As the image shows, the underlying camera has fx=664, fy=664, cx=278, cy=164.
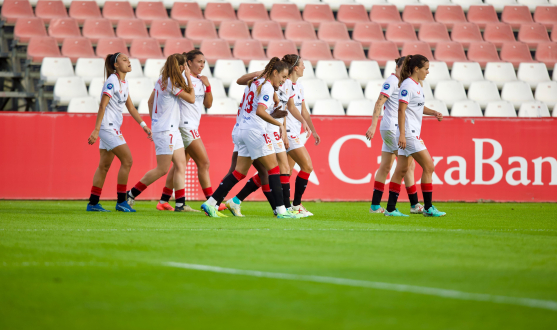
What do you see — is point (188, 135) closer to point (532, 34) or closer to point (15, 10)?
point (15, 10)

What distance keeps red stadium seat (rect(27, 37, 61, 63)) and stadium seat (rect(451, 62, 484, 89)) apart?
8747mm

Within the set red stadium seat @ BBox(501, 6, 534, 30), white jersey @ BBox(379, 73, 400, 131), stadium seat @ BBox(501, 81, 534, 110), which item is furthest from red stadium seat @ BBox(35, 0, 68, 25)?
red stadium seat @ BBox(501, 6, 534, 30)

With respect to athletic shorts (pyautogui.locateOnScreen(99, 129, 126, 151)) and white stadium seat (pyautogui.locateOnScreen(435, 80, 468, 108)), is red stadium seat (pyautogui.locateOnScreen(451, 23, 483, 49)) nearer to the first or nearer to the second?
white stadium seat (pyautogui.locateOnScreen(435, 80, 468, 108))

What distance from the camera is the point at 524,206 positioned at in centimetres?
1047

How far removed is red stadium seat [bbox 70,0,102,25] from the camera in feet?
50.7

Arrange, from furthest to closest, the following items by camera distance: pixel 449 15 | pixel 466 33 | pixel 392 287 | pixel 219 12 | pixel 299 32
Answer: pixel 449 15, pixel 466 33, pixel 219 12, pixel 299 32, pixel 392 287

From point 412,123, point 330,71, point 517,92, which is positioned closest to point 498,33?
point 517,92

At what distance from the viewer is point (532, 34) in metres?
17.0

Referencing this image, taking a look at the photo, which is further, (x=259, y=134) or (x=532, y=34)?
(x=532, y=34)

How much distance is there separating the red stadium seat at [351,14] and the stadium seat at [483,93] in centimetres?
351

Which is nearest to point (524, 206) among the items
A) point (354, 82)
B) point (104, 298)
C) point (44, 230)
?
point (354, 82)

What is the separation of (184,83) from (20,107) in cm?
759

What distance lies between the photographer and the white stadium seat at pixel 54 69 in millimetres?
13109

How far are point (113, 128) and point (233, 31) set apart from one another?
8124mm
